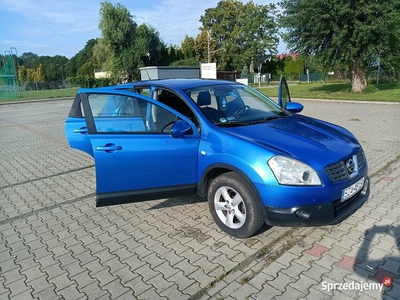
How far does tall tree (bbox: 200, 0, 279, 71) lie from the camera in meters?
57.9

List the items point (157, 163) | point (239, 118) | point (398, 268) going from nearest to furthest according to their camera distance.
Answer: point (398, 268) → point (157, 163) → point (239, 118)

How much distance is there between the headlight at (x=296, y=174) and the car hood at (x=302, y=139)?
0.08 metres

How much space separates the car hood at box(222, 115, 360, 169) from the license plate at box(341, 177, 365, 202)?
1.05 feet

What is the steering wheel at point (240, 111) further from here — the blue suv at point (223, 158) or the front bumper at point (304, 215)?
the front bumper at point (304, 215)

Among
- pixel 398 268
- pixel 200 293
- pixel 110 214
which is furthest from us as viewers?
pixel 110 214

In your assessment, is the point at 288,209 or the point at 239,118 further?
the point at 239,118

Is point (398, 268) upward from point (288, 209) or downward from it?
downward

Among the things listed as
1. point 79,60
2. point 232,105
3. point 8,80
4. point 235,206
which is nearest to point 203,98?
point 232,105

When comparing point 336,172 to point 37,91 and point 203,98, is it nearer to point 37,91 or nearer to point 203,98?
point 203,98

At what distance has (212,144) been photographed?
335 centimetres

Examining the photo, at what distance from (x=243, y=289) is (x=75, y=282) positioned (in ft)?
4.92

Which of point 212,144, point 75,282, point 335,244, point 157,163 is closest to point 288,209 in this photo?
point 335,244

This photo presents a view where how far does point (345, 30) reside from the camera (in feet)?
57.0

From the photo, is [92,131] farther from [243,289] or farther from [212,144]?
[243,289]
